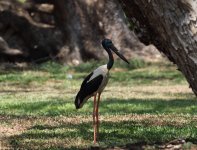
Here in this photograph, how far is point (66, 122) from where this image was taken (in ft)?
46.2

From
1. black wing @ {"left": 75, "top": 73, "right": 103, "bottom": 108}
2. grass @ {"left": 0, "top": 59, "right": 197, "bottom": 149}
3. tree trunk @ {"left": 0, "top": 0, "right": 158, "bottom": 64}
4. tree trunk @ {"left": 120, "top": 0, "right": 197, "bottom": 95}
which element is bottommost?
tree trunk @ {"left": 0, "top": 0, "right": 158, "bottom": 64}

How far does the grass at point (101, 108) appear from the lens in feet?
38.6

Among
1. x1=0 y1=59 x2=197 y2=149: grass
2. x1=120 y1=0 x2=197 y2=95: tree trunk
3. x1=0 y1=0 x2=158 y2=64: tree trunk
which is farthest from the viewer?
x1=0 y1=0 x2=158 y2=64: tree trunk

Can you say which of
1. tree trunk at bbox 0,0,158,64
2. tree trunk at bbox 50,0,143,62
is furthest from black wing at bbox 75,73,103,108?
tree trunk at bbox 50,0,143,62

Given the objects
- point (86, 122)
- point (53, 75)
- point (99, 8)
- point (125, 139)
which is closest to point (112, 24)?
point (99, 8)

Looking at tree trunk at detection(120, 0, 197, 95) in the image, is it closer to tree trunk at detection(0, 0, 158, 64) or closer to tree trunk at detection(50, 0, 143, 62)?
tree trunk at detection(0, 0, 158, 64)

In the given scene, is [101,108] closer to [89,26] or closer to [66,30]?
[89,26]

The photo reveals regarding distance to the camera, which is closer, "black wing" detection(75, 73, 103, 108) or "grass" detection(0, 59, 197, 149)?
"black wing" detection(75, 73, 103, 108)

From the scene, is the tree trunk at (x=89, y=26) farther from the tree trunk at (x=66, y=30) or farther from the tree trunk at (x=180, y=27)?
the tree trunk at (x=180, y=27)

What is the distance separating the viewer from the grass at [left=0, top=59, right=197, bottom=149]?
11.8 m

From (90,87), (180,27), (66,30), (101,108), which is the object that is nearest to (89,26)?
(66,30)

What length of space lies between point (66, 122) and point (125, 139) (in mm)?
2842

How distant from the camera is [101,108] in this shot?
1802cm

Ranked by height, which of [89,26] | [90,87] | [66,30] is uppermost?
[90,87]
